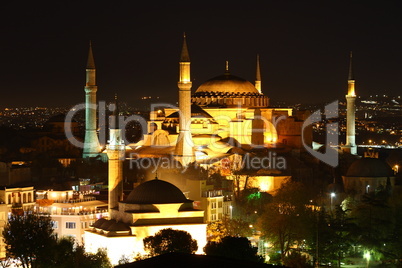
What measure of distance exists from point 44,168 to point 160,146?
8.16 meters

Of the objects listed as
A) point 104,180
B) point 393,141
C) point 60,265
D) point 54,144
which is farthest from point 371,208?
point 393,141

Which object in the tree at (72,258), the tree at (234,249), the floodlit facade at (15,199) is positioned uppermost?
the floodlit facade at (15,199)

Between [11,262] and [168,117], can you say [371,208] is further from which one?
[168,117]

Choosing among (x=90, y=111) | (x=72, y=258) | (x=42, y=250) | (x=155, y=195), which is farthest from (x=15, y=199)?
(x=90, y=111)

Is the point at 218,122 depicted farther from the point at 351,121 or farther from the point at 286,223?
the point at 286,223

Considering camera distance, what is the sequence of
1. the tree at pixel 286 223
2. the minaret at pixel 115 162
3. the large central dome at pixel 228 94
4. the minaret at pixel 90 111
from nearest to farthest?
the tree at pixel 286 223
the minaret at pixel 115 162
the minaret at pixel 90 111
the large central dome at pixel 228 94

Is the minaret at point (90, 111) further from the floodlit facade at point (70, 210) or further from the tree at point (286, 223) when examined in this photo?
the tree at point (286, 223)

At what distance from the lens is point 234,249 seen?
1604 inches

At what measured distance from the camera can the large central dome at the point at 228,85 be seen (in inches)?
3167

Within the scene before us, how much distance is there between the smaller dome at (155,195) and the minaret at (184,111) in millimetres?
19036

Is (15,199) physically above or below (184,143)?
below

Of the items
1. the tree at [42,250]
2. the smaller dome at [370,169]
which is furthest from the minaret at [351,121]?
the tree at [42,250]

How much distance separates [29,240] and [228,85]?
130ft

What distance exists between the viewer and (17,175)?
69.6 metres
